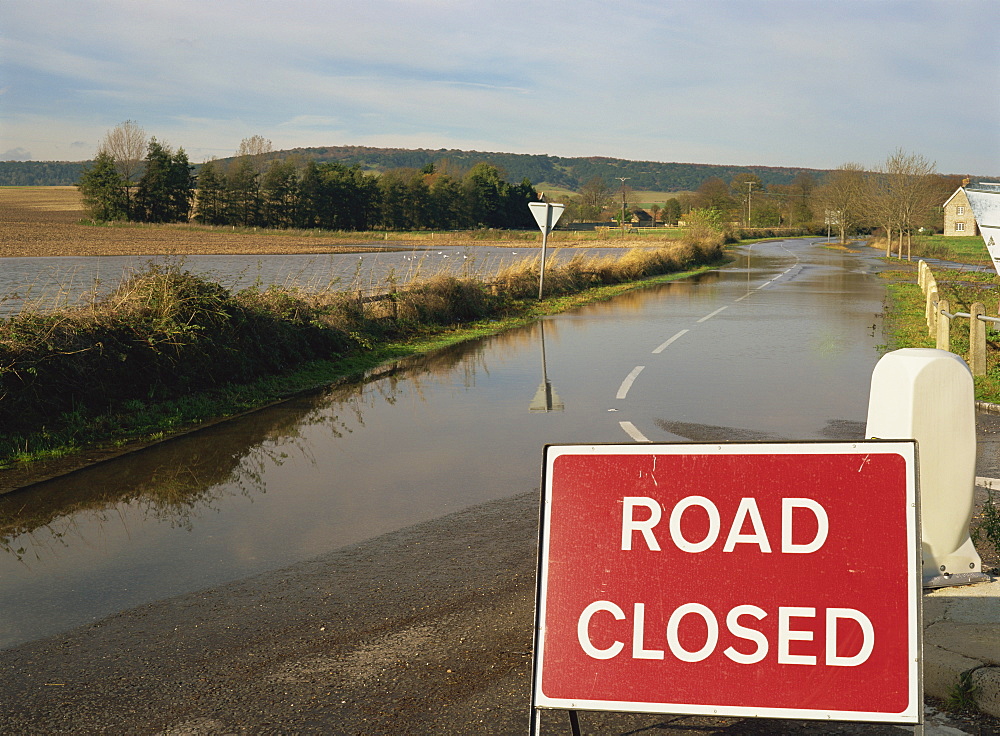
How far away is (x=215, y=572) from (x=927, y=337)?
15701mm

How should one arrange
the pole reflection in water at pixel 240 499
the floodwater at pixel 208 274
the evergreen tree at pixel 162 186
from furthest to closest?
1. the evergreen tree at pixel 162 186
2. the floodwater at pixel 208 274
3. the pole reflection in water at pixel 240 499

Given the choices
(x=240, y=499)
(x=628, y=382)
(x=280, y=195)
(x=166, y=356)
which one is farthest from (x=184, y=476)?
(x=280, y=195)

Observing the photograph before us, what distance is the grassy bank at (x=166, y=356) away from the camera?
9.11 meters

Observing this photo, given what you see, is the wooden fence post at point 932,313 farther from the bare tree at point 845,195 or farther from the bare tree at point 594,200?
the bare tree at point 594,200

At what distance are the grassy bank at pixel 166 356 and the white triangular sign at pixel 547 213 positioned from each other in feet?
28.0

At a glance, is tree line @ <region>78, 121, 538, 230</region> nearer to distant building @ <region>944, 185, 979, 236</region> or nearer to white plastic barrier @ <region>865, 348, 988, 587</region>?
distant building @ <region>944, 185, 979, 236</region>

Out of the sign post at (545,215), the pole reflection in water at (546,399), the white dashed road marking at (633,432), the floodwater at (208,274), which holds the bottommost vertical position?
the white dashed road marking at (633,432)

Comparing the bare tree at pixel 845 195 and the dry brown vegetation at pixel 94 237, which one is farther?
the bare tree at pixel 845 195

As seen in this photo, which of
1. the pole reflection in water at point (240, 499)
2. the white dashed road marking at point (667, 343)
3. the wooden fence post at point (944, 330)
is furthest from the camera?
the white dashed road marking at point (667, 343)

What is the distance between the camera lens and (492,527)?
20.7 ft

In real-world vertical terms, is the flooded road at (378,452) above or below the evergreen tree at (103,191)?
below

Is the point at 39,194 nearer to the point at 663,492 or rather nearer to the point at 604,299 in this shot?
the point at 604,299

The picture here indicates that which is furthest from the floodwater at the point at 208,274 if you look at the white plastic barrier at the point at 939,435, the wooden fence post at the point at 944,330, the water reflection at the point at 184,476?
the wooden fence post at the point at 944,330

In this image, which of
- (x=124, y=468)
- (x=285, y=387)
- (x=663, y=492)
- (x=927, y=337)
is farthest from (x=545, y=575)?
(x=927, y=337)
